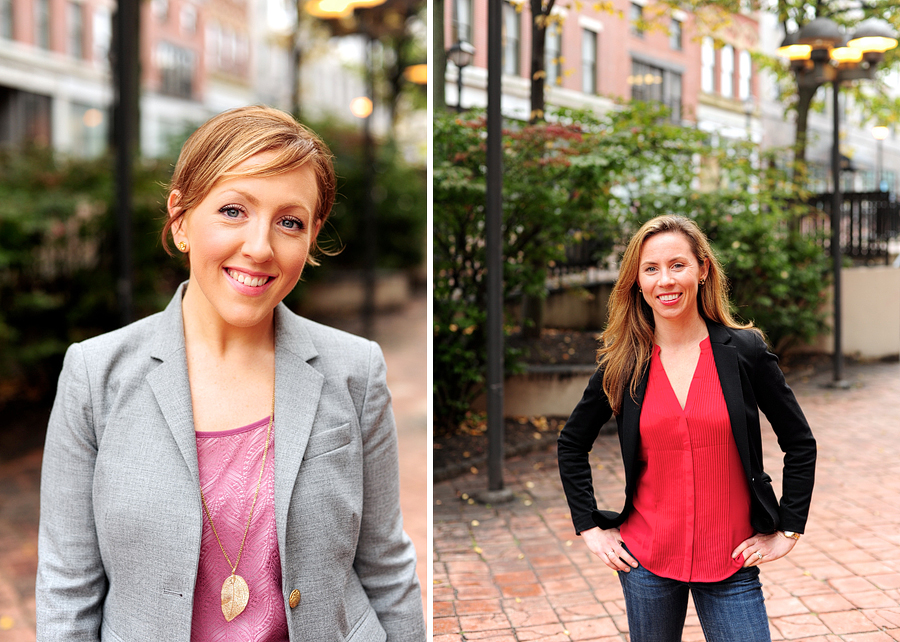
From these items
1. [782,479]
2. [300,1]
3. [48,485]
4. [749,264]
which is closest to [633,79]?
[749,264]

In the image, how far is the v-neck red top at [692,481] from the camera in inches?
59.2

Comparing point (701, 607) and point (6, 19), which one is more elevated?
point (6, 19)

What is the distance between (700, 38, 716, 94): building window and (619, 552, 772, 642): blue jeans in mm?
1723

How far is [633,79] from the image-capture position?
2.83 metres

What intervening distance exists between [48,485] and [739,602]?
1425mm

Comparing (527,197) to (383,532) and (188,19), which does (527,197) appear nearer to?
(383,532)

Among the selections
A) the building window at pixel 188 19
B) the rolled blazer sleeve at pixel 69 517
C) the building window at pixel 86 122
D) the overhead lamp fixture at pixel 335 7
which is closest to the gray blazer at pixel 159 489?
the rolled blazer sleeve at pixel 69 517

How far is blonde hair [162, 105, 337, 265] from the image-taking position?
1.27m

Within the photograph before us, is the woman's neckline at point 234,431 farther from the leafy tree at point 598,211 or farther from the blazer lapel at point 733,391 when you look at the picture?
the leafy tree at point 598,211

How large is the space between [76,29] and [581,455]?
1848 centimetres

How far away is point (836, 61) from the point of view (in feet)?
7.15

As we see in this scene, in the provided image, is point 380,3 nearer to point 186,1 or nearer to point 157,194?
point 157,194

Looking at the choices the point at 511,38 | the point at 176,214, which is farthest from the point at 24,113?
the point at 176,214

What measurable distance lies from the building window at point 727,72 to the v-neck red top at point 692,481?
1.36 meters
